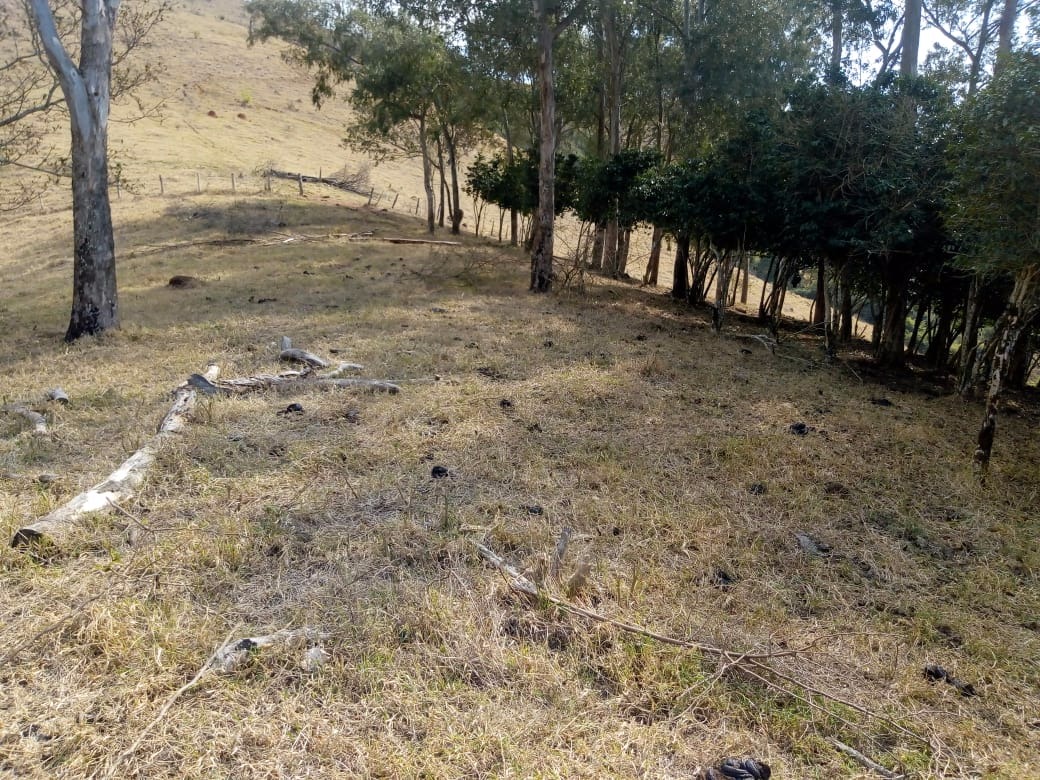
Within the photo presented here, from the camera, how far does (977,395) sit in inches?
348

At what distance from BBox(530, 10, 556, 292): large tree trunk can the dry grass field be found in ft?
19.6

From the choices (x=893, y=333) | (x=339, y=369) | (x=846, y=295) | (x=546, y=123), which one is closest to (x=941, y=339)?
(x=893, y=333)

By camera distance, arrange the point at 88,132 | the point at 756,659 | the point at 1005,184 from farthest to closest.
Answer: the point at 88,132, the point at 1005,184, the point at 756,659

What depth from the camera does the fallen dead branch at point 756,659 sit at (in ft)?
8.88

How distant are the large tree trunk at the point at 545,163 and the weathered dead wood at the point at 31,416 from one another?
33.1 feet

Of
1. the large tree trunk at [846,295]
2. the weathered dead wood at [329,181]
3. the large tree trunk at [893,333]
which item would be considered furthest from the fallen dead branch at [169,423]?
the weathered dead wood at [329,181]

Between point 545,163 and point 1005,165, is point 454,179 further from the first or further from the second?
point 1005,165

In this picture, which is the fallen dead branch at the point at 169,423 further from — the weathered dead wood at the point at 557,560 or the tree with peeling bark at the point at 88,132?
the tree with peeling bark at the point at 88,132

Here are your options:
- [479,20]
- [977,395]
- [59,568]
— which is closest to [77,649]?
[59,568]

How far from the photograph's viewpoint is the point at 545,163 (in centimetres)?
1341

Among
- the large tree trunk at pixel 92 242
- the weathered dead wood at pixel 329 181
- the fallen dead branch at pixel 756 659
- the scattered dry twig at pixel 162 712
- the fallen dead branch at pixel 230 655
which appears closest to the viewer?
the scattered dry twig at pixel 162 712

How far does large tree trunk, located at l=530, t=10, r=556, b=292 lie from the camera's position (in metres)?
12.8

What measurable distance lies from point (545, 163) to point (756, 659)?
1210 cm

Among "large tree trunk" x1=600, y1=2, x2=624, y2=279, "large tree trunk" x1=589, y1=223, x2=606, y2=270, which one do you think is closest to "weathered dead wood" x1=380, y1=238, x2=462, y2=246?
Result: "large tree trunk" x1=589, y1=223, x2=606, y2=270
